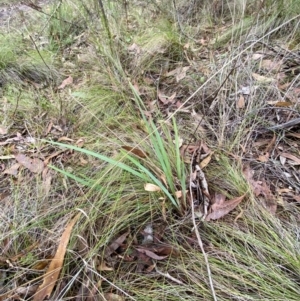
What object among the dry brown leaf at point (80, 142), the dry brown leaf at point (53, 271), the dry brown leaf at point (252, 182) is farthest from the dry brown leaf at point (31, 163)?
the dry brown leaf at point (252, 182)

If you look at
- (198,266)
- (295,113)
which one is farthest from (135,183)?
(295,113)

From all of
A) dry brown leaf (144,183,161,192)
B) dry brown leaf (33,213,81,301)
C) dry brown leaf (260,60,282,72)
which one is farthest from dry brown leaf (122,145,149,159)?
dry brown leaf (260,60,282,72)

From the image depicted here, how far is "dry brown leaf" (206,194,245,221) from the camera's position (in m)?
1.17

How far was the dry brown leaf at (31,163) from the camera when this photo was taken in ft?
4.98

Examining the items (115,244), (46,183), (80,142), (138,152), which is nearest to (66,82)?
(80,142)

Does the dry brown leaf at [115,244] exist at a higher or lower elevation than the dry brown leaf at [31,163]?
lower

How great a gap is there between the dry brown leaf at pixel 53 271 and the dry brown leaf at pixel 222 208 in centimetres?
51

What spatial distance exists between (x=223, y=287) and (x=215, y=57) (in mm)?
1423

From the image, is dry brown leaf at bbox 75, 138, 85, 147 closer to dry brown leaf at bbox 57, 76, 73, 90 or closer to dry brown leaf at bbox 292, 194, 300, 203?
dry brown leaf at bbox 57, 76, 73, 90

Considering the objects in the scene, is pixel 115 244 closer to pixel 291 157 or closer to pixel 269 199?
pixel 269 199

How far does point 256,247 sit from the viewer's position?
1.07 m

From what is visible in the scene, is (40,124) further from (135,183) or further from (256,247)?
(256,247)

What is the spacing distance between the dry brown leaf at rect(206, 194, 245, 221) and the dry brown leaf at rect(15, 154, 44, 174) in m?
0.82

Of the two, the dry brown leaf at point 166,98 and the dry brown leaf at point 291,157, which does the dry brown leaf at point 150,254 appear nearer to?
the dry brown leaf at point 291,157
